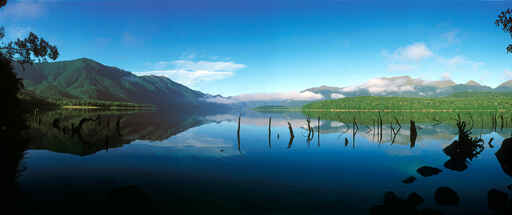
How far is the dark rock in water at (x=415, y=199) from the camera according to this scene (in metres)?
12.2

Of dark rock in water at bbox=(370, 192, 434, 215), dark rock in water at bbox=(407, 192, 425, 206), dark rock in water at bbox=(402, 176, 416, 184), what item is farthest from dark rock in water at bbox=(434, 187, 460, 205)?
dark rock in water at bbox=(402, 176, 416, 184)

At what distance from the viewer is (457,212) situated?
11.2 meters

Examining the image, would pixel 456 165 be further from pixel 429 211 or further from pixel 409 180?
pixel 429 211

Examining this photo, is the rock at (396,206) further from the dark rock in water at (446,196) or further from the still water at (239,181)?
the dark rock in water at (446,196)

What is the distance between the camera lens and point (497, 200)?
505 inches

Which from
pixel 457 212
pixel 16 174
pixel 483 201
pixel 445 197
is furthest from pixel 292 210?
pixel 16 174

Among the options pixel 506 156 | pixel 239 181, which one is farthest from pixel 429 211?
pixel 506 156

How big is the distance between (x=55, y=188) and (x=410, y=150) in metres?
34.0

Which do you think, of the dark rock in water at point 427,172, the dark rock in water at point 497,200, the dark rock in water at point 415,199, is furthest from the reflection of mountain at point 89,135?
the dark rock in water at point 497,200

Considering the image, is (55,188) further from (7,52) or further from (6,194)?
(7,52)

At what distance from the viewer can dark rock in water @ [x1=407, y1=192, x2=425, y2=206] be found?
40.2ft

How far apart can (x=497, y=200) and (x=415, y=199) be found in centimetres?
458

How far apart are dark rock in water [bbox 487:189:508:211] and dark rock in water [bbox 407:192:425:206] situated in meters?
2.99

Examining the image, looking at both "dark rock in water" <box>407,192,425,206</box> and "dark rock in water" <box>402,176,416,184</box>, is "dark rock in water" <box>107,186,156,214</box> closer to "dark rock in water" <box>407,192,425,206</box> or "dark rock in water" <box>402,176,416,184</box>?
"dark rock in water" <box>407,192,425,206</box>
